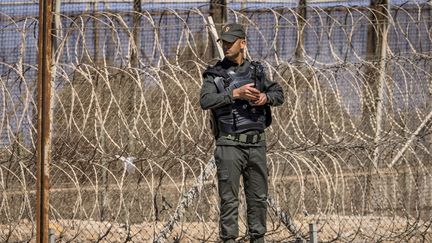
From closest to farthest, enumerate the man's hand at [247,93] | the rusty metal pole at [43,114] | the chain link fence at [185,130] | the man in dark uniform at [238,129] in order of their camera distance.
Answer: the rusty metal pole at [43,114], the man's hand at [247,93], the man in dark uniform at [238,129], the chain link fence at [185,130]

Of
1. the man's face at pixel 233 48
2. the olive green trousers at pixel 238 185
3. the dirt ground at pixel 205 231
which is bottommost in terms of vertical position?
the dirt ground at pixel 205 231

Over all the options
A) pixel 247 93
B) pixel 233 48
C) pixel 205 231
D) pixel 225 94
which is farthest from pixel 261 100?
pixel 205 231

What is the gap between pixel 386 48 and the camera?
1050 centimetres

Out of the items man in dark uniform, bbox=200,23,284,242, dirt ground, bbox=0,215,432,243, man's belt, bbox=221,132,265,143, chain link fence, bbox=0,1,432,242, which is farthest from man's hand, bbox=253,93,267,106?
dirt ground, bbox=0,215,432,243

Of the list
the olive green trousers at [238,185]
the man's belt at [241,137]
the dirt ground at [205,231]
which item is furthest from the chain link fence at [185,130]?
the man's belt at [241,137]

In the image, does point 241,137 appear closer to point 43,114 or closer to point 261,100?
point 261,100

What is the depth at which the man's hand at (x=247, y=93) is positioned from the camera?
257 inches

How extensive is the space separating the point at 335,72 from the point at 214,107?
322 centimetres

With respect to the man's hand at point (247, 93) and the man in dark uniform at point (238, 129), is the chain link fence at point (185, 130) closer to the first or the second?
the man in dark uniform at point (238, 129)

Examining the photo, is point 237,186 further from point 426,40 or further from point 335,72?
point 426,40

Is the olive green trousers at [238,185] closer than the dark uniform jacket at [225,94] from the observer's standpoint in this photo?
No

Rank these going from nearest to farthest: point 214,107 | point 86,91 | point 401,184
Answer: point 214,107 < point 86,91 < point 401,184

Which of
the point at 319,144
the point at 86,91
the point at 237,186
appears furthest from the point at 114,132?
the point at 237,186

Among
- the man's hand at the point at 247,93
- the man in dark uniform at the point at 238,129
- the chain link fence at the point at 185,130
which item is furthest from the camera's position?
the chain link fence at the point at 185,130
